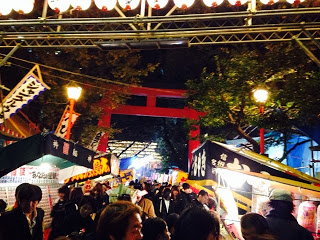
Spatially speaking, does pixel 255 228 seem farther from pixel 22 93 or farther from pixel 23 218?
pixel 22 93

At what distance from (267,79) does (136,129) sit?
22.4 metres

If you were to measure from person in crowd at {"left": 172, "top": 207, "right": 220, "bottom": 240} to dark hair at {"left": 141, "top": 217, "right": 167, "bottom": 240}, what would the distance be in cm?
87

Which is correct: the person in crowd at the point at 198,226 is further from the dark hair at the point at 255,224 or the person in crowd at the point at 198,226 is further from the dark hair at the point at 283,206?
the dark hair at the point at 283,206

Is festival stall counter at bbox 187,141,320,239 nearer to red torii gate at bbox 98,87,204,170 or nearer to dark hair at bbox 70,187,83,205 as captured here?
dark hair at bbox 70,187,83,205

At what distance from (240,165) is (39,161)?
6.54m

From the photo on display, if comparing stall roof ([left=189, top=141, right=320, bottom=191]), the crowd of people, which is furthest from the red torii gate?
stall roof ([left=189, top=141, right=320, bottom=191])

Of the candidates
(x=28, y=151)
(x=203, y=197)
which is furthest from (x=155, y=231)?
(x=203, y=197)

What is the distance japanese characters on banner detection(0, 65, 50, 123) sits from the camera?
933cm

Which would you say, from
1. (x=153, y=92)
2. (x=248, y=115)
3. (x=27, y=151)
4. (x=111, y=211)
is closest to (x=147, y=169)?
(x=153, y=92)

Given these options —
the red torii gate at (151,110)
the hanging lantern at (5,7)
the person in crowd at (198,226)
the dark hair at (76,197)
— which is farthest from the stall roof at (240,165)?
the red torii gate at (151,110)

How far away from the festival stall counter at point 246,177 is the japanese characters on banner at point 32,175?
237 inches

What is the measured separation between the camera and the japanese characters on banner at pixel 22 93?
30.6 ft

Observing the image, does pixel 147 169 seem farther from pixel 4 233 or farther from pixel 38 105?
pixel 4 233

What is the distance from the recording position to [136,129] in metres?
33.8
